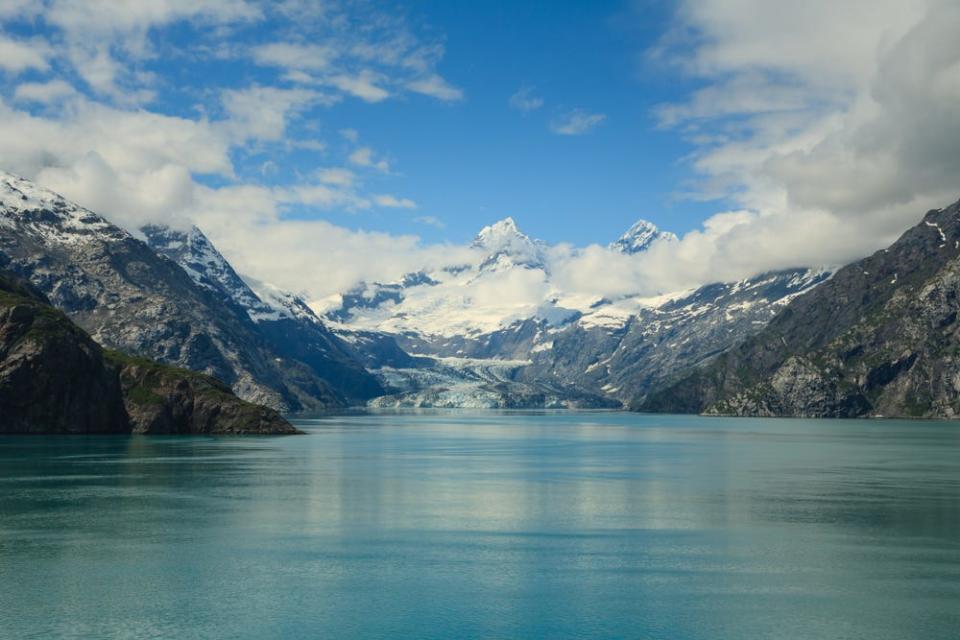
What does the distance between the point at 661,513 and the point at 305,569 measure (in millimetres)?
51209

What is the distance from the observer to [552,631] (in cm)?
6034

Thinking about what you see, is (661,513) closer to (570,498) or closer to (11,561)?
Result: (570,498)

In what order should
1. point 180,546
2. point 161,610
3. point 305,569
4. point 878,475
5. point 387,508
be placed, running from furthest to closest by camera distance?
point 878,475, point 387,508, point 180,546, point 305,569, point 161,610

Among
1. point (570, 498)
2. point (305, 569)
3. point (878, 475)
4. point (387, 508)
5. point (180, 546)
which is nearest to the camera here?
point (305, 569)

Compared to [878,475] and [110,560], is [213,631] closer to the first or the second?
[110,560]

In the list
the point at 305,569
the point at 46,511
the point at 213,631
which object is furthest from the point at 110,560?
the point at 46,511

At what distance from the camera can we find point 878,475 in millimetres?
165250

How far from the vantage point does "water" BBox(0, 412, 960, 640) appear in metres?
62.3

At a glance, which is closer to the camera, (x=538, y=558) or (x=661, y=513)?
(x=538, y=558)

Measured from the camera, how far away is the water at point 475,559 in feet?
205

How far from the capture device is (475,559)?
8338 centimetres

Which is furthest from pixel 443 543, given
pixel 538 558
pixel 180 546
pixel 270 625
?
pixel 270 625

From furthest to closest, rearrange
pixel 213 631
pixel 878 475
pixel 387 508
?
pixel 878 475, pixel 387 508, pixel 213 631

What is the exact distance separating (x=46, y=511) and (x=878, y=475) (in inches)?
5360
